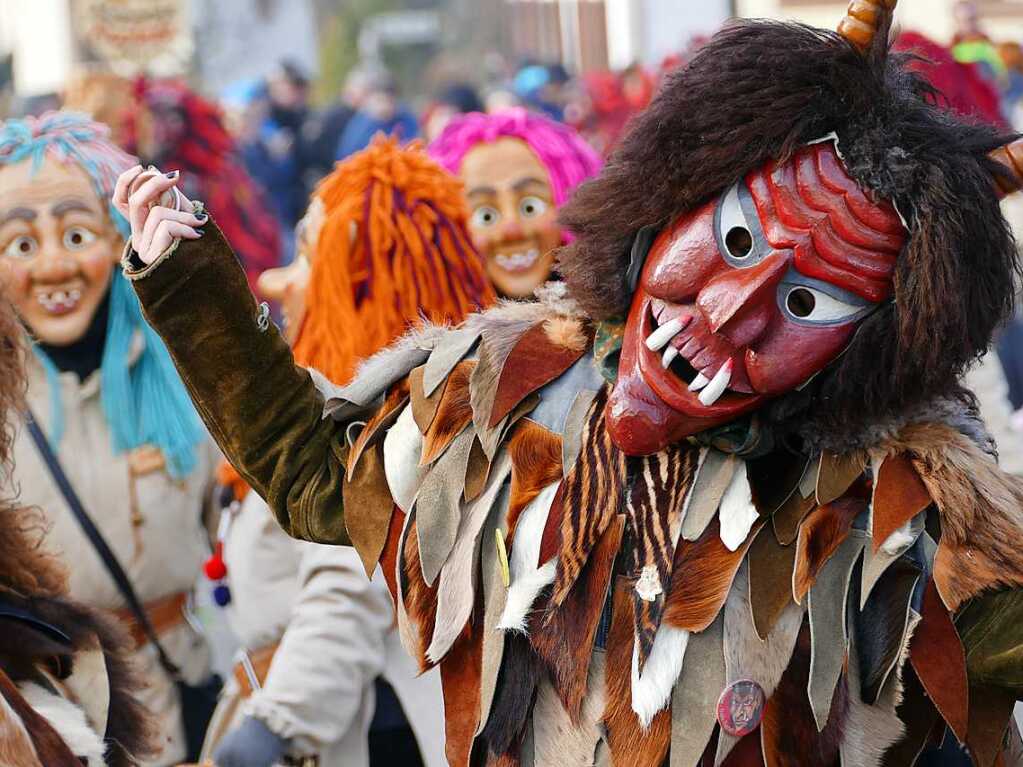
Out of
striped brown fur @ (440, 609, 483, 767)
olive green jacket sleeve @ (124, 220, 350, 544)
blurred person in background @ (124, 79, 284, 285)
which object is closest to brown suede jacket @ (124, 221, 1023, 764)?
olive green jacket sleeve @ (124, 220, 350, 544)

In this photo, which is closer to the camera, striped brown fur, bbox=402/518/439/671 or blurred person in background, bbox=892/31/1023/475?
striped brown fur, bbox=402/518/439/671

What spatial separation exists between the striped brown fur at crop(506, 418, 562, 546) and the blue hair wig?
1.54m

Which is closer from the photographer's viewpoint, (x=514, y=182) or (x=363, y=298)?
(x=363, y=298)

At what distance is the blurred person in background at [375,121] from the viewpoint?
9930mm

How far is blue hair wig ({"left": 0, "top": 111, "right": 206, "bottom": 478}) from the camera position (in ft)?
10.8

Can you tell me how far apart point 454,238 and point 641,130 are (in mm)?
1407

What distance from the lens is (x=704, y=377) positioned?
1.92 m

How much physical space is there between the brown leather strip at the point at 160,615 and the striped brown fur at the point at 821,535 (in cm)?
185

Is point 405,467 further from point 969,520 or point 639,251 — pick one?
point 969,520

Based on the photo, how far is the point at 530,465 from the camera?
205cm

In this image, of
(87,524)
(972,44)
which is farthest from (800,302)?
(972,44)

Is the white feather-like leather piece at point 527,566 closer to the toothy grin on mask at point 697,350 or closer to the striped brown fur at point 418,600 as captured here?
the striped brown fur at point 418,600

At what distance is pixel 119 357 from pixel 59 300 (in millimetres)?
188

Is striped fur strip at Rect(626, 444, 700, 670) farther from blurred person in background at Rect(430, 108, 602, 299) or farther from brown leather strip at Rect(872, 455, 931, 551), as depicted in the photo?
blurred person in background at Rect(430, 108, 602, 299)
